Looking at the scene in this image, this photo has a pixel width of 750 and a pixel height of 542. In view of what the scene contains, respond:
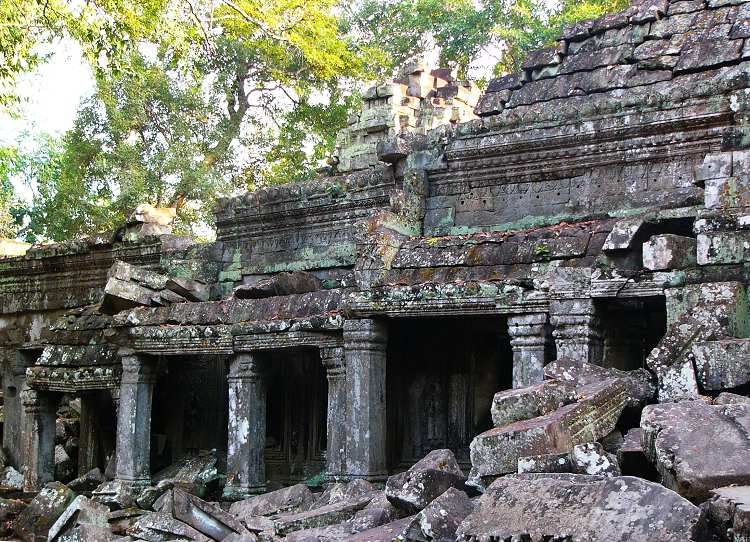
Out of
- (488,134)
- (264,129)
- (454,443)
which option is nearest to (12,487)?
(454,443)

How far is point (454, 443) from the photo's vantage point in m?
10.9

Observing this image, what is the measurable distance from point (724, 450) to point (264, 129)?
22061 mm

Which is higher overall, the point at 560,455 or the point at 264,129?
the point at 264,129

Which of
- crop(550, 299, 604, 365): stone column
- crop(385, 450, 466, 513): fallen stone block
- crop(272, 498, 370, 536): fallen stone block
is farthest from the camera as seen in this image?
crop(550, 299, 604, 365): stone column

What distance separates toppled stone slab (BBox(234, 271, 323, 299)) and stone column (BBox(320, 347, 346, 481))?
1.29m

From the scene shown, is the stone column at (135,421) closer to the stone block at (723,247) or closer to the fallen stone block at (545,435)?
the fallen stone block at (545,435)

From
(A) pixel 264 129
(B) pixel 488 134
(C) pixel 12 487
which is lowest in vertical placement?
(C) pixel 12 487

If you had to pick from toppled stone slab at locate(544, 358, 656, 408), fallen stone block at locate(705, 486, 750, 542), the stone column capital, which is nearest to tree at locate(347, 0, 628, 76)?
the stone column capital

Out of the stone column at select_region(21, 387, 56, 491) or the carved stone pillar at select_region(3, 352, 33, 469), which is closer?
the stone column at select_region(21, 387, 56, 491)

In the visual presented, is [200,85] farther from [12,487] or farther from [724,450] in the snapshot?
[724,450]

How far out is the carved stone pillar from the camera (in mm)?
14703

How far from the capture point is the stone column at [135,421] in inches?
461

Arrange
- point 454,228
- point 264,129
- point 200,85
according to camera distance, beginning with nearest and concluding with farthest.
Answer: point 454,228
point 200,85
point 264,129

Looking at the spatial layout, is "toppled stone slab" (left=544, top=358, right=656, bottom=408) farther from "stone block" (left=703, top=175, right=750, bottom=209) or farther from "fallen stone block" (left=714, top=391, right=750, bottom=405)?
"stone block" (left=703, top=175, right=750, bottom=209)
